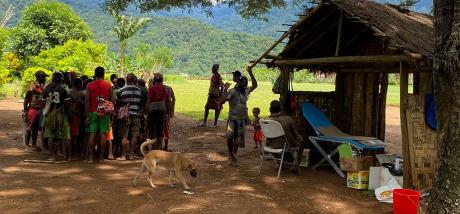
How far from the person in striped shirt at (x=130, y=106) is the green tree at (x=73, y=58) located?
50.8ft

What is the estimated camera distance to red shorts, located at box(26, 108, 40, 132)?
921 cm

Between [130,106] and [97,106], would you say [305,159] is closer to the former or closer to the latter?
[130,106]

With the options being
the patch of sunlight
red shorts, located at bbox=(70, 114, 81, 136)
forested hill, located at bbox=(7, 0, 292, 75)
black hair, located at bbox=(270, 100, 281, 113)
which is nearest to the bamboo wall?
black hair, located at bbox=(270, 100, 281, 113)

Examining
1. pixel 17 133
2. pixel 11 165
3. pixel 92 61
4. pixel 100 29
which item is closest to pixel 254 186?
pixel 11 165

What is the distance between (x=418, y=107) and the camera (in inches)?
276

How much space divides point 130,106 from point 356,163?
167 inches

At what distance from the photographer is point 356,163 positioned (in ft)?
23.9

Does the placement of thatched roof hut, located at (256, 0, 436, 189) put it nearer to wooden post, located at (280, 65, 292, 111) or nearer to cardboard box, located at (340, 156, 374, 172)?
wooden post, located at (280, 65, 292, 111)

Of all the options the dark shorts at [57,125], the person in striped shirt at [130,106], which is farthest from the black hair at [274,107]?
the dark shorts at [57,125]

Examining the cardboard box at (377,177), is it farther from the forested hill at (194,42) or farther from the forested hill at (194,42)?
the forested hill at (194,42)

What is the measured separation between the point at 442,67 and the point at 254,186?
11.8 ft

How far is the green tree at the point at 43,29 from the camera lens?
30172 millimetres

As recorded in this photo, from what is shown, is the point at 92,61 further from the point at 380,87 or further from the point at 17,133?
the point at 380,87

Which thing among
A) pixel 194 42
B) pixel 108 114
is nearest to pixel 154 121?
pixel 108 114
